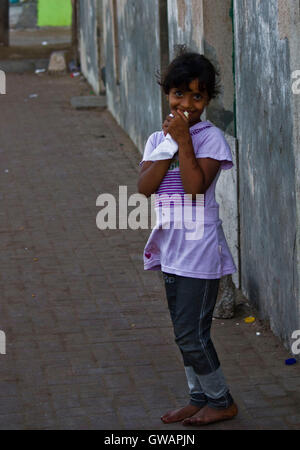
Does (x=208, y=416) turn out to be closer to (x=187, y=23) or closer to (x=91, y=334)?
(x=91, y=334)

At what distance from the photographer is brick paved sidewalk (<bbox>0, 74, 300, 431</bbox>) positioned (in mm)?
4809

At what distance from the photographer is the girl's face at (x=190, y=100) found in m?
4.16

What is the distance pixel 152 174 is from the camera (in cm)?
418

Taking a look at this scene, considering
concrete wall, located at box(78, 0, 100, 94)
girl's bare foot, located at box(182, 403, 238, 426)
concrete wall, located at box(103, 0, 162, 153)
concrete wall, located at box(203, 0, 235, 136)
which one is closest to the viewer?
girl's bare foot, located at box(182, 403, 238, 426)

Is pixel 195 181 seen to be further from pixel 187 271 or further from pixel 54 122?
pixel 54 122

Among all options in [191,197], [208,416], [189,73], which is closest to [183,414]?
[208,416]

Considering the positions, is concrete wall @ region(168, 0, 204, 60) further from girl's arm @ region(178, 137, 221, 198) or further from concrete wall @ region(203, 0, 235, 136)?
girl's arm @ region(178, 137, 221, 198)

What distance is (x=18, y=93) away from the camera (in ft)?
54.8

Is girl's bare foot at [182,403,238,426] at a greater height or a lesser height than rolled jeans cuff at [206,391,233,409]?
lesser

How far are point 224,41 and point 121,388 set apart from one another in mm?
3062

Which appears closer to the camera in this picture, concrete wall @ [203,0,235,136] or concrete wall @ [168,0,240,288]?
concrete wall @ [168,0,240,288]

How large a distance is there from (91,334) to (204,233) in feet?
6.53

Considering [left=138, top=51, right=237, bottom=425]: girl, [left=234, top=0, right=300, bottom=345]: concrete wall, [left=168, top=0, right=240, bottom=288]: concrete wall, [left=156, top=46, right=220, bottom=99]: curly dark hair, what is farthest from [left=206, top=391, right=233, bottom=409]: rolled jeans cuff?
[left=168, top=0, right=240, bottom=288]: concrete wall

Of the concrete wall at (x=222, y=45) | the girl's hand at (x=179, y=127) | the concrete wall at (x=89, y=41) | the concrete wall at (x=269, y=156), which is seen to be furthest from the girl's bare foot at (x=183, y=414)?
the concrete wall at (x=89, y=41)
